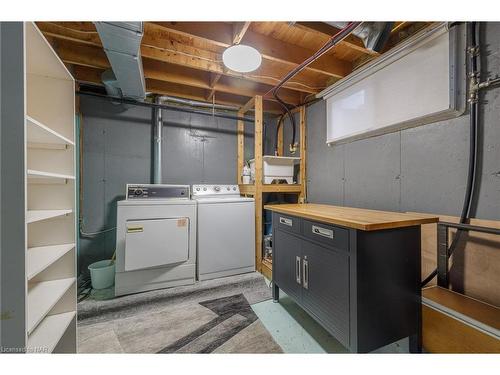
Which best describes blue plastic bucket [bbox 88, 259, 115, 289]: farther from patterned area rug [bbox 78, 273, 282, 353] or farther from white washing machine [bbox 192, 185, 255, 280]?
white washing machine [bbox 192, 185, 255, 280]

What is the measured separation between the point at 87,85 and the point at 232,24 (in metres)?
2.06

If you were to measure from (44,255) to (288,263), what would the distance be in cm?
166

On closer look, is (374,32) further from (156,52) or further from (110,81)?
(110,81)

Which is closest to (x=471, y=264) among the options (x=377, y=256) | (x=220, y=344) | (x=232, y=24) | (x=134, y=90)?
(x=377, y=256)

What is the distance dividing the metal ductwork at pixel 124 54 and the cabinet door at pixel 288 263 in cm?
189

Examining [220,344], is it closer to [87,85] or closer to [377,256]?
[377,256]

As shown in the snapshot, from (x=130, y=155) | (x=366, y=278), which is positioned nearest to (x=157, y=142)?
(x=130, y=155)

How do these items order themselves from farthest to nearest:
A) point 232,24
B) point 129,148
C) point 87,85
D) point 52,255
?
point 129,148 → point 87,85 → point 232,24 → point 52,255

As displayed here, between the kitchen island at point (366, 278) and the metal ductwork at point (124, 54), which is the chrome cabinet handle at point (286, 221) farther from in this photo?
the metal ductwork at point (124, 54)

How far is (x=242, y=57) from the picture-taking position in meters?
1.77

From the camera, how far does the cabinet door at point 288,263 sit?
1.63 meters

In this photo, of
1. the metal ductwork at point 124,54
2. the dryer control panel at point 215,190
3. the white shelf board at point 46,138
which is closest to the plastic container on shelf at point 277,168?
the dryer control panel at point 215,190

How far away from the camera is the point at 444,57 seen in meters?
1.44

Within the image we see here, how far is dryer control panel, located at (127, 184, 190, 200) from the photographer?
236 centimetres
